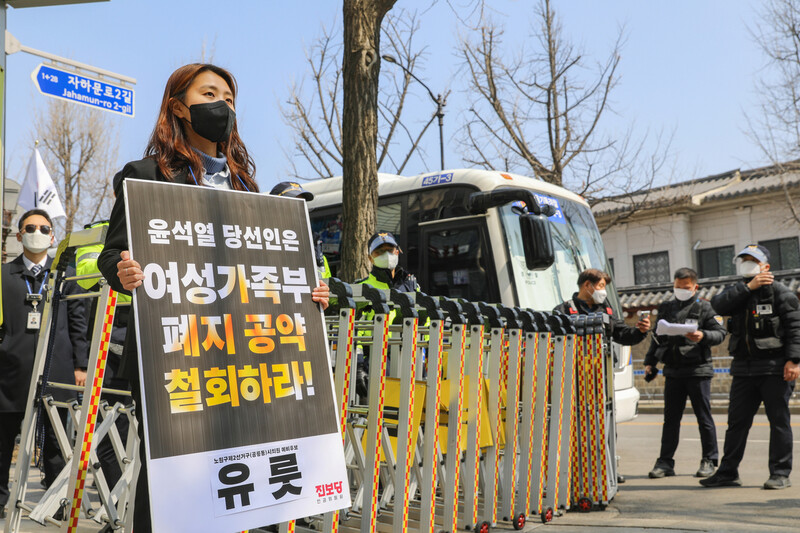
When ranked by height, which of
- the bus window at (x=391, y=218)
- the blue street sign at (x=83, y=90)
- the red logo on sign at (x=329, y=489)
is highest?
the blue street sign at (x=83, y=90)

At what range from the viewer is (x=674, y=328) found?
7.07 m

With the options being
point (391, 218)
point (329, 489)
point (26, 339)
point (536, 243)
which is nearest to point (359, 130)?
point (536, 243)

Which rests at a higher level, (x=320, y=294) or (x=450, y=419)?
(x=320, y=294)

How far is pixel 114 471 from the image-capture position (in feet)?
17.2

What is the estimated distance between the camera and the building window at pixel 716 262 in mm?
29203

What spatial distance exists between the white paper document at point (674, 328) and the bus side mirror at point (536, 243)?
1.63m

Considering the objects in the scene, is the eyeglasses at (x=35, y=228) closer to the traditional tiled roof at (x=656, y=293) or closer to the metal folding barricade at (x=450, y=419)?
the metal folding barricade at (x=450, y=419)

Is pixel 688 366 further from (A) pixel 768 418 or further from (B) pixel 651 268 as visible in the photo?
(B) pixel 651 268

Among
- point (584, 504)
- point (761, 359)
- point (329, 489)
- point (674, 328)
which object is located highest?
point (674, 328)

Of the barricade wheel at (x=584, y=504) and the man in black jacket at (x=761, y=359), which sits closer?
the barricade wheel at (x=584, y=504)

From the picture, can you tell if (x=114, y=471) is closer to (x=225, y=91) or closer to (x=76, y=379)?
(x=76, y=379)

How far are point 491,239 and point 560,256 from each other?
1.15 metres

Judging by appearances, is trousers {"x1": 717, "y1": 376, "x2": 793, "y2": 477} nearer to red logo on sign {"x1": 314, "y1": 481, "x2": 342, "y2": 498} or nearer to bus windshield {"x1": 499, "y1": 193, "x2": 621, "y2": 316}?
bus windshield {"x1": 499, "y1": 193, "x2": 621, "y2": 316}

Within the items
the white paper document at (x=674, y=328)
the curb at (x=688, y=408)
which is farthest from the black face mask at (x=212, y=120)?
the curb at (x=688, y=408)
